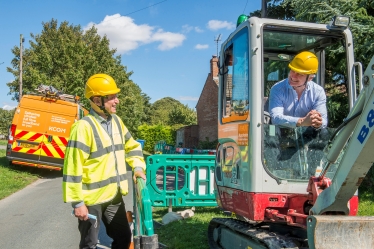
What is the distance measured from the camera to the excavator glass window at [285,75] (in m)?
4.69

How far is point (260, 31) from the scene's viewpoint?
474cm

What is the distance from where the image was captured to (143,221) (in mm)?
3736

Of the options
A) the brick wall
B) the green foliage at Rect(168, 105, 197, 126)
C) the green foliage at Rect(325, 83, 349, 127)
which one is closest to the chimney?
the brick wall

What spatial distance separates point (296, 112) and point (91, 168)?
7.38ft

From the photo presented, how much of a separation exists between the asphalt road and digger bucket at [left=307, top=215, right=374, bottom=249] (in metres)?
3.97

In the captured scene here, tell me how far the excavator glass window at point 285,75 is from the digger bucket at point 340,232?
95 cm

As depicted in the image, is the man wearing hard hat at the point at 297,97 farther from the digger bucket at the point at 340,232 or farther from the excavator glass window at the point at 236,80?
the digger bucket at the point at 340,232

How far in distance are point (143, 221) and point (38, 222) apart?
18.8ft

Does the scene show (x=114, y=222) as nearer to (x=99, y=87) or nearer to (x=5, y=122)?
(x=99, y=87)

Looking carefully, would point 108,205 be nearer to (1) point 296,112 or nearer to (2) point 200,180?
(1) point 296,112

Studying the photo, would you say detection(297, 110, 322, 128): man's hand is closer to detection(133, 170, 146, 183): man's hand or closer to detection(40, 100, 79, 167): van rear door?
detection(133, 170, 146, 183): man's hand

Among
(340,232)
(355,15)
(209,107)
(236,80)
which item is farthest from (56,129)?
(209,107)

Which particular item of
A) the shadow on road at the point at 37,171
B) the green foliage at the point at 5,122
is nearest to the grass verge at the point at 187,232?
the shadow on road at the point at 37,171

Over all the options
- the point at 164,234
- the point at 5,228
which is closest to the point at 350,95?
the point at 164,234
